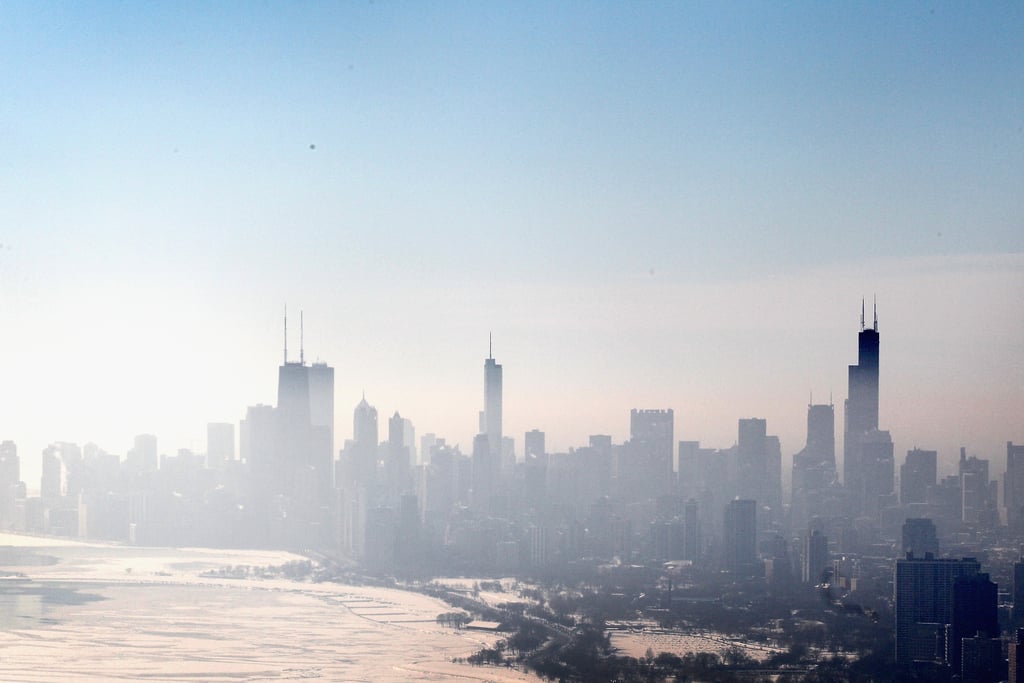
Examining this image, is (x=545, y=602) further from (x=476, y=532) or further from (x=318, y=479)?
(x=318, y=479)

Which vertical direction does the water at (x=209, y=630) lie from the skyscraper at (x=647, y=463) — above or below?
below

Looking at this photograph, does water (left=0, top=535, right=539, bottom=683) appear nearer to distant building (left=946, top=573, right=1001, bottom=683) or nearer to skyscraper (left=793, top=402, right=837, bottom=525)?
distant building (left=946, top=573, right=1001, bottom=683)

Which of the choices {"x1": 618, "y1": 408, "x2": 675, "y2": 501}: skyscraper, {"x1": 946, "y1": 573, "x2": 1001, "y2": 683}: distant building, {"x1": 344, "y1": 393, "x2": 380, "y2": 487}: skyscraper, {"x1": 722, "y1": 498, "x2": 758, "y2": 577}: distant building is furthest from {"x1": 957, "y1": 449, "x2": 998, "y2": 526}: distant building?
{"x1": 344, "y1": 393, "x2": 380, "y2": 487}: skyscraper

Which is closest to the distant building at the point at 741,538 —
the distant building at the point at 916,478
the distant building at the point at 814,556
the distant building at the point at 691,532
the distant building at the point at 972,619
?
the distant building at the point at 691,532

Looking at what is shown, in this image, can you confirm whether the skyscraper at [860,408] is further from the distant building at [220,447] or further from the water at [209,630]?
the distant building at [220,447]

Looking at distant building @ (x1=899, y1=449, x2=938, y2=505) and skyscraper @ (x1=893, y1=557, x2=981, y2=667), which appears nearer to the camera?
skyscraper @ (x1=893, y1=557, x2=981, y2=667)

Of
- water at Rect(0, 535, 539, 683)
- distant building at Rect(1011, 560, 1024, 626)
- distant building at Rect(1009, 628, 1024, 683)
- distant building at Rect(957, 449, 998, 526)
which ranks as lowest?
water at Rect(0, 535, 539, 683)

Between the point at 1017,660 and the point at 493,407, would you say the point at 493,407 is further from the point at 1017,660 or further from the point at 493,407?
the point at 1017,660

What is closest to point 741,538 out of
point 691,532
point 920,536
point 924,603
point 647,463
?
point 691,532
